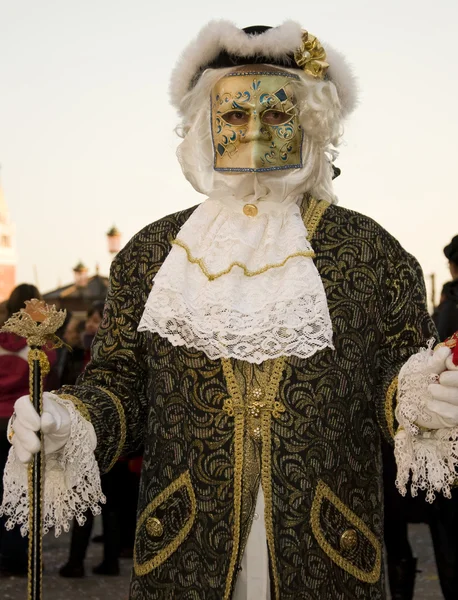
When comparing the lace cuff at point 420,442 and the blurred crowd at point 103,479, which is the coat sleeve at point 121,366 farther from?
the blurred crowd at point 103,479

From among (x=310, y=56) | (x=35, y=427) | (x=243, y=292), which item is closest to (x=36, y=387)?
(x=35, y=427)

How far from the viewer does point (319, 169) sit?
10.5ft

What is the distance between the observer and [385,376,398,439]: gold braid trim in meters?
2.77

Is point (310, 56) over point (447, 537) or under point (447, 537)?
over

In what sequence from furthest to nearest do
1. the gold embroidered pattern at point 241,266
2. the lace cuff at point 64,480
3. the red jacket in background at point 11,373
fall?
the red jacket in background at point 11,373 → the gold embroidered pattern at point 241,266 → the lace cuff at point 64,480

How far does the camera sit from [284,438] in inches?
111

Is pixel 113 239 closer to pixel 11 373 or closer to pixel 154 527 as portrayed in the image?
pixel 11 373

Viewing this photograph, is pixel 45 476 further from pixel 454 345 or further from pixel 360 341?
pixel 454 345

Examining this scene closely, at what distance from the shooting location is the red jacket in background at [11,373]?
6.12 m

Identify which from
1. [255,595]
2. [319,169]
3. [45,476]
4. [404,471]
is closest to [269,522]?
[255,595]

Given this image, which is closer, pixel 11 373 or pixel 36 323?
pixel 36 323

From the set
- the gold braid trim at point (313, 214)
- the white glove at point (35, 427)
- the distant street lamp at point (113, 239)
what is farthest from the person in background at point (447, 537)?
the distant street lamp at point (113, 239)

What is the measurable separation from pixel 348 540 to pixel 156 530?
20.8 inches

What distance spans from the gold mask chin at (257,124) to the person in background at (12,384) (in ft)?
10.4
